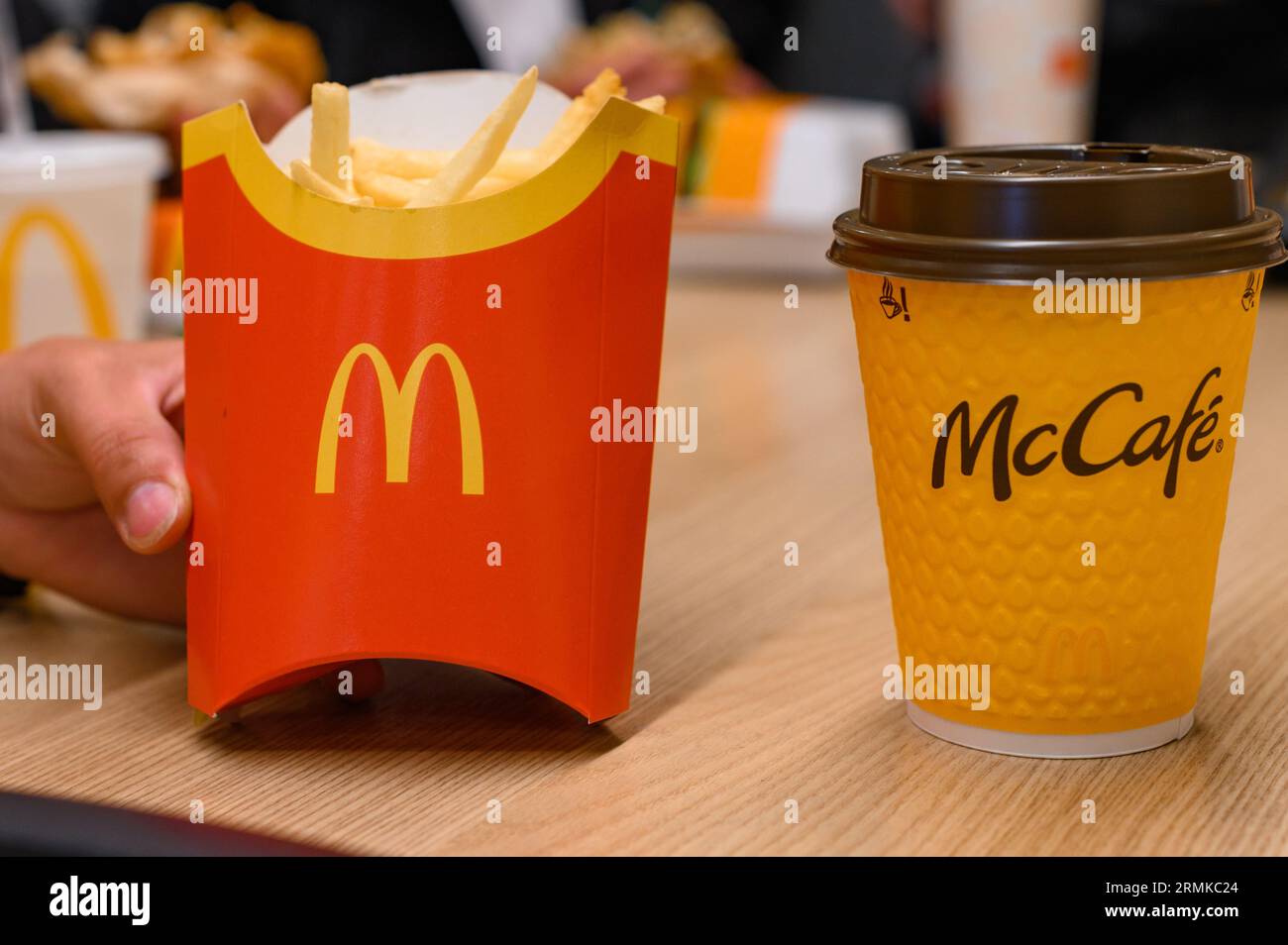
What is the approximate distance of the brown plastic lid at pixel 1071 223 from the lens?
68cm

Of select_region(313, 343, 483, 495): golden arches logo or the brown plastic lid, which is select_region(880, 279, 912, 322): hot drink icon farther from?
select_region(313, 343, 483, 495): golden arches logo

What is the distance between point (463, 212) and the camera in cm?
72

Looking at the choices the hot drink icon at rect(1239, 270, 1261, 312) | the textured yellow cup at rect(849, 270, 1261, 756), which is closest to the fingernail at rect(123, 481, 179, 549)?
the textured yellow cup at rect(849, 270, 1261, 756)

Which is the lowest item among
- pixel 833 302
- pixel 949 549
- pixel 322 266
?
pixel 833 302

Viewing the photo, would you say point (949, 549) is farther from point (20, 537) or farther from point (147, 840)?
point (20, 537)

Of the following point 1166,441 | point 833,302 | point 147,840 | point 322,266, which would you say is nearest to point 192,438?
point 322,266

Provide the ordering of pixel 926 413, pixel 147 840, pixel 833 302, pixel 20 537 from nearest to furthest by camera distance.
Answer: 1. pixel 147 840
2. pixel 926 413
3. pixel 20 537
4. pixel 833 302

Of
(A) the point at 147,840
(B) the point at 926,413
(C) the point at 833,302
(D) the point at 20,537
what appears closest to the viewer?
(A) the point at 147,840

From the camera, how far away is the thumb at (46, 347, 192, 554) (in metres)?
0.81

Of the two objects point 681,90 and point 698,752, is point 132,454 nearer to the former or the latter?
point 698,752

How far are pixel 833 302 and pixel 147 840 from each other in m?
1.82

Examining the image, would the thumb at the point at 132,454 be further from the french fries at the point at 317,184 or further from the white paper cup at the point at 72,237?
the white paper cup at the point at 72,237

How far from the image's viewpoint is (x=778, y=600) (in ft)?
3.49

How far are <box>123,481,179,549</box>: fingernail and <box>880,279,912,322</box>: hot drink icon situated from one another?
39 cm
